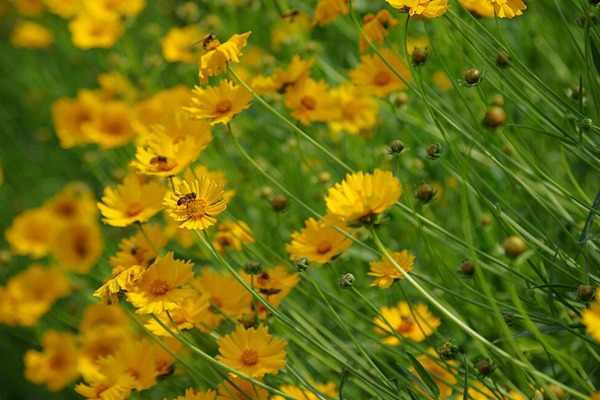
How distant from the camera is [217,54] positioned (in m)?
1.24

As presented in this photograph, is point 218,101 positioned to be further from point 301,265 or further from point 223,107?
point 301,265

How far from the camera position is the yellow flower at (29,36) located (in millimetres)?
3064

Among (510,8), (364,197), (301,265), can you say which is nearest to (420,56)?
(510,8)

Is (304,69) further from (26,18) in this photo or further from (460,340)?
(26,18)

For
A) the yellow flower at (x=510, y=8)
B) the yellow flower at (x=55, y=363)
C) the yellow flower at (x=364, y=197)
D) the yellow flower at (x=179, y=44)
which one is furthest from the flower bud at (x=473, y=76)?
the yellow flower at (x=55, y=363)

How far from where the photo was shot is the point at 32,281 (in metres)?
2.32

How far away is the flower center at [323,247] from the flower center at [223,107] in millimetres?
297

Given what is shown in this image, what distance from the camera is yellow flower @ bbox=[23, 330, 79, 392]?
6.89ft

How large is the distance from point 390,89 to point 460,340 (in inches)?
22.8

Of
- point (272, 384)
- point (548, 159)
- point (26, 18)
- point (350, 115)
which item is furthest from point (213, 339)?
point (26, 18)

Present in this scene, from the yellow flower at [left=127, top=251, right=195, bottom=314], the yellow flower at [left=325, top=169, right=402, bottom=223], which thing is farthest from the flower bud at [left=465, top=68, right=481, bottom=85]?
the yellow flower at [left=127, top=251, right=195, bottom=314]

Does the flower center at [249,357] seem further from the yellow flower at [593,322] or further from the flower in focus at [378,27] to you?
the flower in focus at [378,27]

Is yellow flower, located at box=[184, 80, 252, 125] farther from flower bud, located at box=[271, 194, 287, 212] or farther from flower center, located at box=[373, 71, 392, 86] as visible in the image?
flower center, located at box=[373, 71, 392, 86]

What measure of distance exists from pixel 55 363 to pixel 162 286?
117 centimetres
